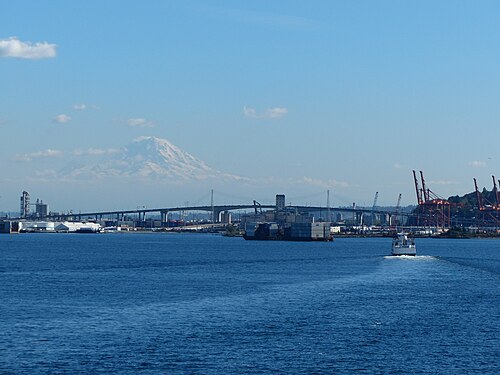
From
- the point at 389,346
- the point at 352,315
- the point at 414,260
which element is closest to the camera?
the point at 389,346

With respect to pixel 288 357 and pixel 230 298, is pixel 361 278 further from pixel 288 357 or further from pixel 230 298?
pixel 288 357

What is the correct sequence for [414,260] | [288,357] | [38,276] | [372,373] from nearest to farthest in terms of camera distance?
[372,373], [288,357], [38,276], [414,260]

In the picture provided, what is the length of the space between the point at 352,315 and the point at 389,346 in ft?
24.8

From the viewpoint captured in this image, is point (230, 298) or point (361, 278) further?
point (361, 278)

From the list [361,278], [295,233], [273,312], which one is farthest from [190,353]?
[295,233]

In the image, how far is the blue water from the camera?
27578mm

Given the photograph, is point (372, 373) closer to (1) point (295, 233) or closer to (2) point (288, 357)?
(2) point (288, 357)

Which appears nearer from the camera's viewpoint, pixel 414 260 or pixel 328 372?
pixel 328 372

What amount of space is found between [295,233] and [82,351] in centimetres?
12481

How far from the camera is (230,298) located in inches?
1754

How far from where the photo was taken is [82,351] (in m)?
28.9

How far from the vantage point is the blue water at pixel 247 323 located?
27.6 metres

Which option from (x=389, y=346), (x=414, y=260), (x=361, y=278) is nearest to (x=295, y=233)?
(x=414, y=260)

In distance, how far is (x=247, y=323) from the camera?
35.4 meters
